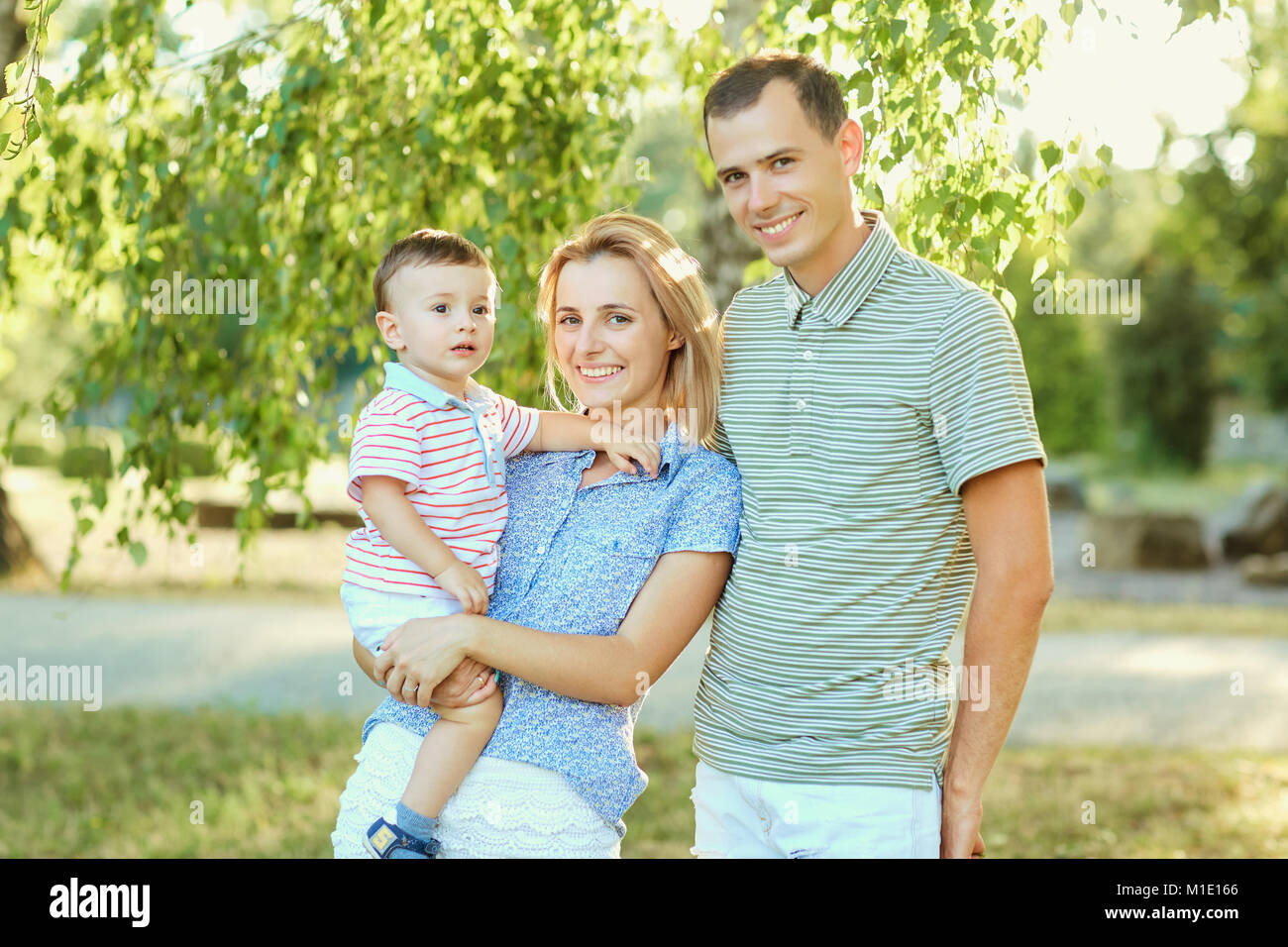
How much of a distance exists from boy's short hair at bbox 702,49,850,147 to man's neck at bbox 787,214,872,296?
0.63 ft

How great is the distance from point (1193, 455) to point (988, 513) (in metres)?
22.4

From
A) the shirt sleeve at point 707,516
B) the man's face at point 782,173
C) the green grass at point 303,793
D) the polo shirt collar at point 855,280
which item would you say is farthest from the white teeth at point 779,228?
the green grass at point 303,793

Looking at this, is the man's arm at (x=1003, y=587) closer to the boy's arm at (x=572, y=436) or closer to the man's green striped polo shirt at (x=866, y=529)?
the man's green striped polo shirt at (x=866, y=529)

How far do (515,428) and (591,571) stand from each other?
41cm

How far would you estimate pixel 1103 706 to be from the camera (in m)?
7.61

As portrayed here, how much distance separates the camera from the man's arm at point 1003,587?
2.23m

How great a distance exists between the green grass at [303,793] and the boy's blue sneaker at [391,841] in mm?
3001

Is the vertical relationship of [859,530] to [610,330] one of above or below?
below

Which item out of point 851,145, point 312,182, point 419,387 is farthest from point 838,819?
point 312,182

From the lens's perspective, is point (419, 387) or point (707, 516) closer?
point (707, 516)

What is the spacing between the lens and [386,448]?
245cm

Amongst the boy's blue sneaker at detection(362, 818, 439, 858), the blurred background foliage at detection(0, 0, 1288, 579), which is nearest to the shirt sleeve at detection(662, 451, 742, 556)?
the boy's blue sneaker at detection(362, 818, 439, 858)

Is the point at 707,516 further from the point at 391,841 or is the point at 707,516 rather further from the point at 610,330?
the point at 391,841
